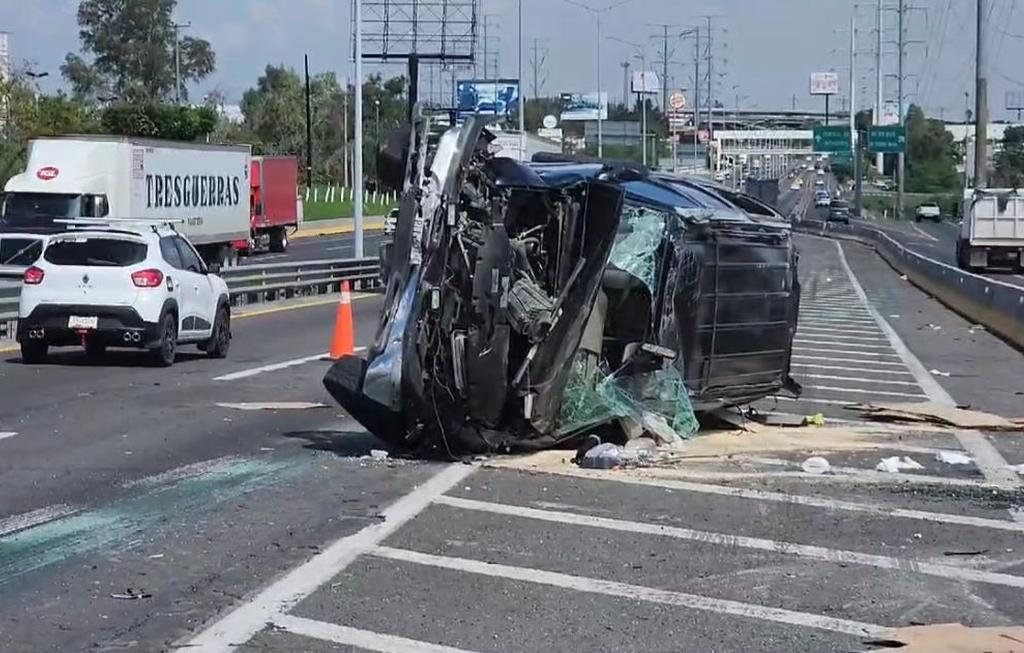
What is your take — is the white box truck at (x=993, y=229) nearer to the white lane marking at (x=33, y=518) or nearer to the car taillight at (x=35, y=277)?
the car taillight at (x=35, y=277)

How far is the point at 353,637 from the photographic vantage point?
23.1 ft

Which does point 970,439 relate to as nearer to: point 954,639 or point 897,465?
point 897,465

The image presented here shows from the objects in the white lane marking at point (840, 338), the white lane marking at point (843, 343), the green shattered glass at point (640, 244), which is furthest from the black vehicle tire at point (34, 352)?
the white lane marking at point (840, 338)

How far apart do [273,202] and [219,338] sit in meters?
39.1

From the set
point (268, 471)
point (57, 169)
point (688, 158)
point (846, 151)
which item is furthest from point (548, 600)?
point (688, 158)

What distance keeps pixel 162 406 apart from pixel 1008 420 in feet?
25.8

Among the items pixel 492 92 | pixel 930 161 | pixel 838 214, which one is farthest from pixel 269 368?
pixel 930 161

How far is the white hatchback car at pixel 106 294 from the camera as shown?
62.7 feet

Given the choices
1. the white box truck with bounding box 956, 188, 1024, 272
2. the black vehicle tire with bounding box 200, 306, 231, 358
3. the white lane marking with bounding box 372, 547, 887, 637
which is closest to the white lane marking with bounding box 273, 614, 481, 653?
the white lane marking with bounding box 372, 547, 887, 637

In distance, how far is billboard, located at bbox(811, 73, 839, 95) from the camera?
17800 centimetres

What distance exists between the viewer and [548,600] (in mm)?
7785

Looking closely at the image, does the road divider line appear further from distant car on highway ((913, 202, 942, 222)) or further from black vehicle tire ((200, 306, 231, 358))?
distant car on highway ((913, 202, 942, 222))

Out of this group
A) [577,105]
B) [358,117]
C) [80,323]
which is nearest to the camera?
[80,323]

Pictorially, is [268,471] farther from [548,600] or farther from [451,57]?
[451,57]
